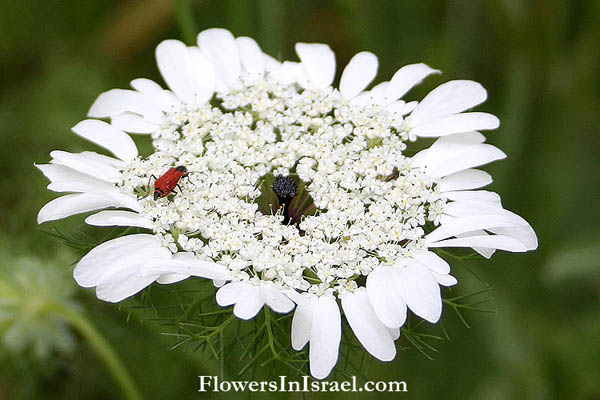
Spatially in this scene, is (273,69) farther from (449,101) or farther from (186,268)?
(186,268)

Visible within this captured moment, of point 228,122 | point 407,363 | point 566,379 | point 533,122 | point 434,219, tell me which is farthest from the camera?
point 533,122

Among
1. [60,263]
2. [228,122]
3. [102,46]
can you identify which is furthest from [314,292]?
[102,46]

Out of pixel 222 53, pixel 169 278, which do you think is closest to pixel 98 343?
pixel 169 278

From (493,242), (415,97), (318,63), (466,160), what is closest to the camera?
(493,242)

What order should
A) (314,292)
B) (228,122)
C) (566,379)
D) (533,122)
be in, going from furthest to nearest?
(533,122)
(566,379)
(228,122)
(314,292)

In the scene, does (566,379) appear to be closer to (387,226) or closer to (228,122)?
(387,226)

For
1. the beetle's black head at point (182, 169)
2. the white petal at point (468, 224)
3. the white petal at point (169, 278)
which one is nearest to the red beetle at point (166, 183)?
the beetle's black head at point (182, 169)
